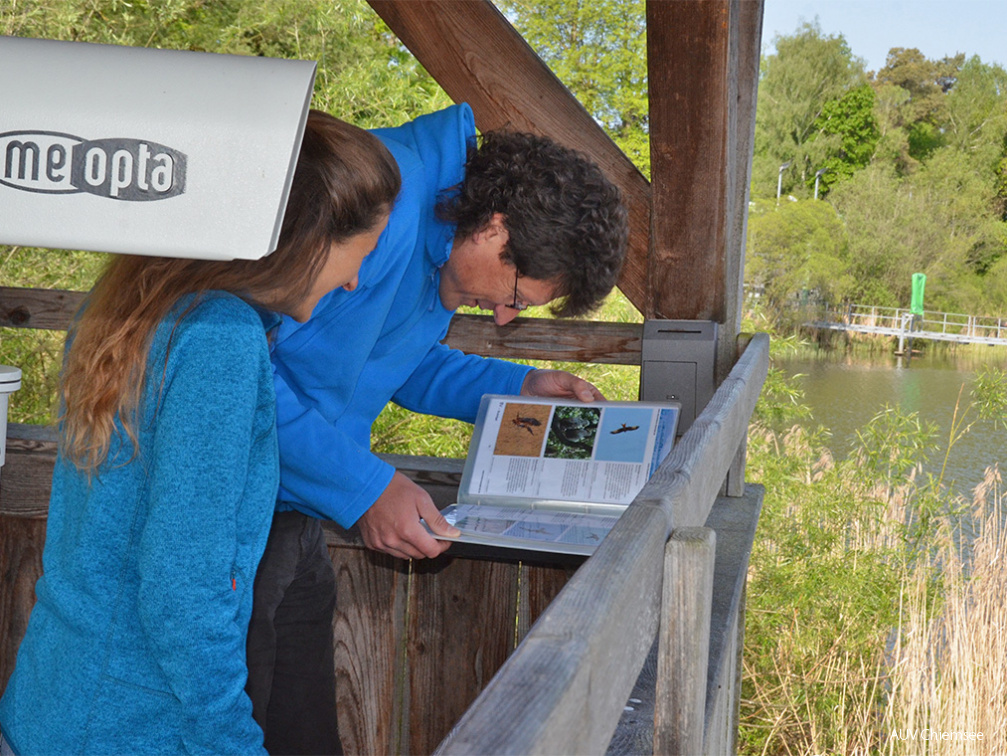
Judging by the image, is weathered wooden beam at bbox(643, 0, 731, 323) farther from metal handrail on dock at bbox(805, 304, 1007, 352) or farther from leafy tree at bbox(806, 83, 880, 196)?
leafy tree at bbox(806, 83, 880, 196)

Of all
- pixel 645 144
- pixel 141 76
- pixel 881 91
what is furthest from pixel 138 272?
pixel 881 91

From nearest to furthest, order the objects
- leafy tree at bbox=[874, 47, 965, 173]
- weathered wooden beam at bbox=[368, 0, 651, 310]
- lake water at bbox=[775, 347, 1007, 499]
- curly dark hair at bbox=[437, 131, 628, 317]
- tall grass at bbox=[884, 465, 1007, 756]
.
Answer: curly dark hair at bbox=[437, 131, 628, 317] → weathered wooden beam at bbox=[368, 0, 651, 310] → tall grass at bbox=[884, 465, 1007, 756] → lake water at bbox=[775, 347, 1007, 499] → leafy tree at bbox=[874, 47, 965, 173]

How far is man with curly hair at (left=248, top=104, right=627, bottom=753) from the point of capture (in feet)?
5.29

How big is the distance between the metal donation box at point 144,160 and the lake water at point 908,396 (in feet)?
28.6

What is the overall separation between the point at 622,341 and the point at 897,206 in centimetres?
2318

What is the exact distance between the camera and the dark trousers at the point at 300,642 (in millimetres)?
1634

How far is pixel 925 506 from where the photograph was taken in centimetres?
575

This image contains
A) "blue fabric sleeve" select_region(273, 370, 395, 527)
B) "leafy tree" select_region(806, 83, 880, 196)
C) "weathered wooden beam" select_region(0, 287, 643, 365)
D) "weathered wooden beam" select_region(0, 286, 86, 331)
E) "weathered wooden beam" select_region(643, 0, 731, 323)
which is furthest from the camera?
"leafy tree" select_region(806, 83, 880, 196)

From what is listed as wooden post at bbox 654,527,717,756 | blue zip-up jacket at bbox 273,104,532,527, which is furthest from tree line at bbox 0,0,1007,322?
wooden post at bbox 654,527,717,756

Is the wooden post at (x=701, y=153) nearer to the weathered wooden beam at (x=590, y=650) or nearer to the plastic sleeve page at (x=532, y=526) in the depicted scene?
the plastic sleeve page at (x=532, y=526)

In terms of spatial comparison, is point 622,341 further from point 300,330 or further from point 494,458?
point 300,330

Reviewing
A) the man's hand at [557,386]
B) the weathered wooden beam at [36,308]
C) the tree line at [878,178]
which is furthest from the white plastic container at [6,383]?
the tree line at [878,178]

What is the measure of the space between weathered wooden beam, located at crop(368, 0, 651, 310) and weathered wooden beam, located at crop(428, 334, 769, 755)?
1.40 meters

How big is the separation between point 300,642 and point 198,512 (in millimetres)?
729
